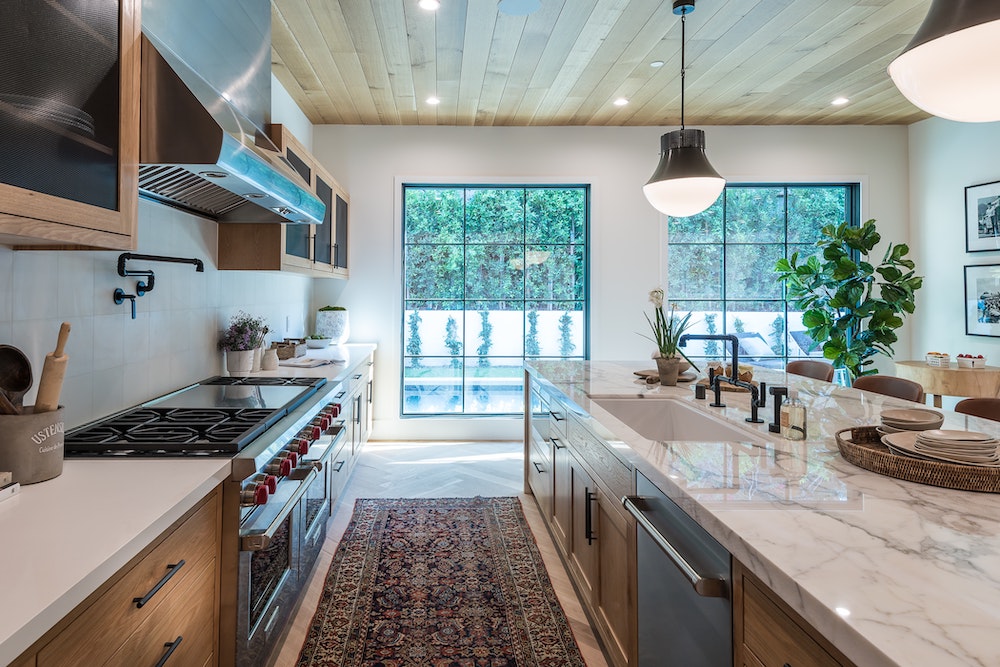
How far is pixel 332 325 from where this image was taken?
4.68 m

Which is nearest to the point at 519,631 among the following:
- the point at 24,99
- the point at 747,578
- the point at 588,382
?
the point at 588,382

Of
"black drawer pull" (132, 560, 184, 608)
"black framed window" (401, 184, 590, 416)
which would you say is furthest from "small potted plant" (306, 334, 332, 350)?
"black drawer pull" (132, 560, 184, 608)

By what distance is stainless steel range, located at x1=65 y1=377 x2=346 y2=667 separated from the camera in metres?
1.54

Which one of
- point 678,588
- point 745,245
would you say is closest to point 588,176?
point 745,245

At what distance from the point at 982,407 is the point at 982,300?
2.93 m

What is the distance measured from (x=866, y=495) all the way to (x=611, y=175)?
4.39m

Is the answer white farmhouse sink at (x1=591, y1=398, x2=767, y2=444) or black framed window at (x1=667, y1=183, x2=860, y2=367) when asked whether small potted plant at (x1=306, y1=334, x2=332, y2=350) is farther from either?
black framed window at (x1=667, y1=183, x2=860, y2=367)

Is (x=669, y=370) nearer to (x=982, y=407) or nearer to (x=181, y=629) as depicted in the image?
(x=982, y=407)

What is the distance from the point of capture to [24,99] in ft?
3.46

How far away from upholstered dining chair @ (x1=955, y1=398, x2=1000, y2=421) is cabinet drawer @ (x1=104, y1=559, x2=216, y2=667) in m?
2.62

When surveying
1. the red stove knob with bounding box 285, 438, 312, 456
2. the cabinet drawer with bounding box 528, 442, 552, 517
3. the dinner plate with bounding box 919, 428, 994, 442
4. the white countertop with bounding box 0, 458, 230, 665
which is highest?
the dinner plate with bounding box 919, 428, 994, 442

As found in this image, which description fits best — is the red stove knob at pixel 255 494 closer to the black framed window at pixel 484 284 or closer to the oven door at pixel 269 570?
the oven door at pixel 269 570

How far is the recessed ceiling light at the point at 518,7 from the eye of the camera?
2.96 m

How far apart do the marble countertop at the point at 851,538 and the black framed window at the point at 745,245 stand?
3.60 metres
